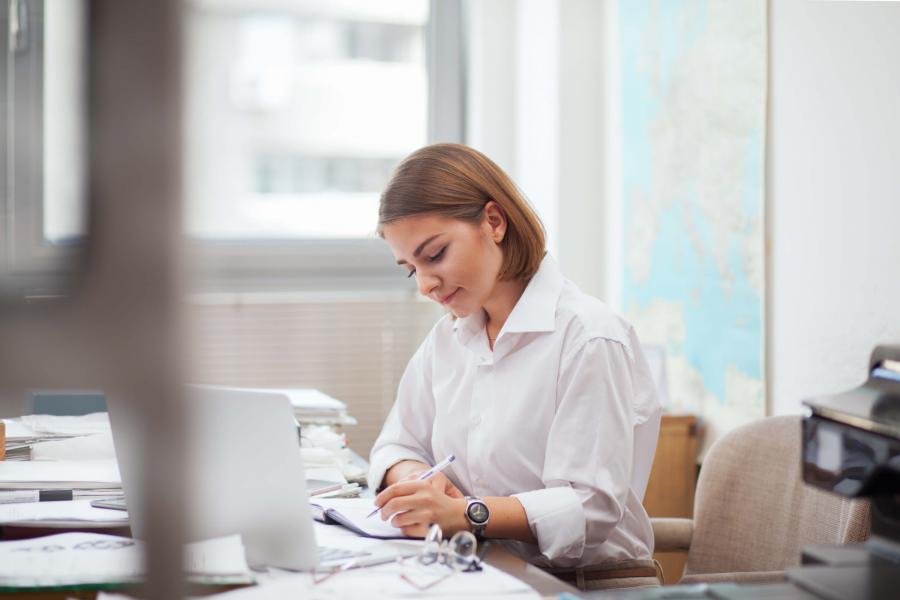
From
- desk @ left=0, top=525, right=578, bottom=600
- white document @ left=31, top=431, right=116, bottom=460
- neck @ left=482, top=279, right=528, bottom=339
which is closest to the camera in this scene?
desk @ left=0, top=525, right=578, bottom=600

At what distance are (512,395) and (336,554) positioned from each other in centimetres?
48

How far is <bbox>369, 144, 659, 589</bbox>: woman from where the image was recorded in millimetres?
1448

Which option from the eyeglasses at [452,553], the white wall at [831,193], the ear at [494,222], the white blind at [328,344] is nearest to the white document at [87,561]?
the eyeglasses at [452,553]

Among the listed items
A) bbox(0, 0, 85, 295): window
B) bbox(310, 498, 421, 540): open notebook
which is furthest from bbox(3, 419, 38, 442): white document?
bbox(0, 0, 85, 295): window

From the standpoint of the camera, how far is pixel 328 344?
3836 mm

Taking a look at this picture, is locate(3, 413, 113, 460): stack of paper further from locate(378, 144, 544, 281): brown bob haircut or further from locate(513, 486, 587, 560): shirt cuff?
locate(513, 486, 587, 560): shirt cuff

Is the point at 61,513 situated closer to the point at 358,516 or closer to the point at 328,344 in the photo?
the point at 358,516

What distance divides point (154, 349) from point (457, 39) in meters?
3.84

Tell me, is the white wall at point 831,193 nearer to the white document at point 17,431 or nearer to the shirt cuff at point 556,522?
the shirt cuff at point 556,522

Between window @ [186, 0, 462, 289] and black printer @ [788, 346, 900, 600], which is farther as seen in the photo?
window @ [186, 0, 462, 289]

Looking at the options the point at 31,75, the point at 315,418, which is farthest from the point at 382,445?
the point at 31,75

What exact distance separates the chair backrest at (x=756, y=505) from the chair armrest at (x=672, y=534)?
0.01m

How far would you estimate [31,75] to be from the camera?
11.9 ft

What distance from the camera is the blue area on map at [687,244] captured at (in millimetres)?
2596
